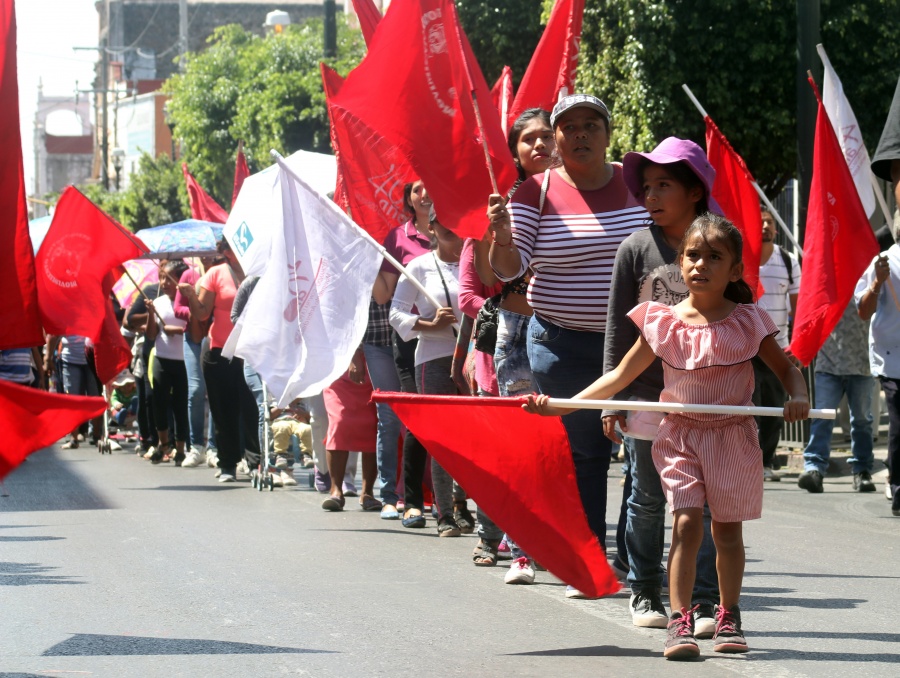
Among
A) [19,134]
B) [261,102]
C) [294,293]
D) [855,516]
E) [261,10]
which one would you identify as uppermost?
[261,10]

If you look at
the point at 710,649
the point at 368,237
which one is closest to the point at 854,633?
the point at 710,649

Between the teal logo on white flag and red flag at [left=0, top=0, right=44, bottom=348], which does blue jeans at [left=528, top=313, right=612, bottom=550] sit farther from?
the teal logo on white flag

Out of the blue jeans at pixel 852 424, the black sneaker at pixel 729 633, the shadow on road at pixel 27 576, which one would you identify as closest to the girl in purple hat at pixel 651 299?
the black sneaker at pixel 729 633

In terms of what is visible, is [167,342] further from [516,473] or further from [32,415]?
[32,415]

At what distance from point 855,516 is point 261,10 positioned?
86744 millimetres

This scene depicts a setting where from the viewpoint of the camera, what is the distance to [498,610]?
6.82 metres

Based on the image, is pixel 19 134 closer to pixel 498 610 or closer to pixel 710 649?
pixel 498 610

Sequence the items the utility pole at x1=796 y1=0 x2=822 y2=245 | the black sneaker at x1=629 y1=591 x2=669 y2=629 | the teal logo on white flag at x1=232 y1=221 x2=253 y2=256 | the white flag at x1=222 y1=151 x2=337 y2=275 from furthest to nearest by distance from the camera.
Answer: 1. the utility pole at x1=796 y1=0 x2=822 y2=245
2. the teal logo on white flag at x1=232 y1=221 x2=253 y2=256
3. the white flag at x1=222 y1=151 x2=337 y2=275
4. the black sneaker at x1=629 y1=591 x2=669 y2=629

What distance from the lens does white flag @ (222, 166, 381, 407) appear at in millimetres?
10312

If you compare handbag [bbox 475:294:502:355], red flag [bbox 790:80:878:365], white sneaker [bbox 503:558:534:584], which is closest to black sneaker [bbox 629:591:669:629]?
white sneaker [bbox 503:558:534:584]

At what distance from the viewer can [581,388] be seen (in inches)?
271

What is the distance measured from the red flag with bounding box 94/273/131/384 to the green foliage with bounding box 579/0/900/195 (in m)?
9.28

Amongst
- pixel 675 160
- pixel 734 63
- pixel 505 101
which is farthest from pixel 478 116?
pixel 734 63

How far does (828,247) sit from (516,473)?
378cm
